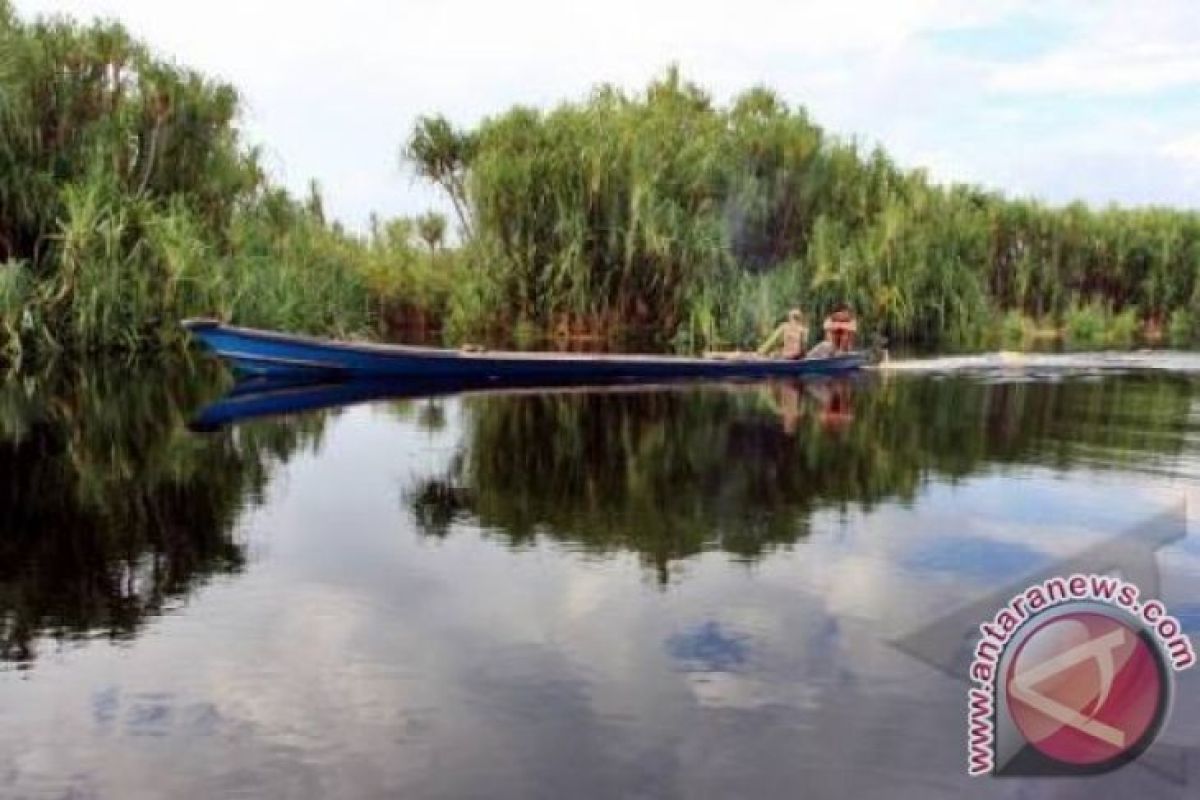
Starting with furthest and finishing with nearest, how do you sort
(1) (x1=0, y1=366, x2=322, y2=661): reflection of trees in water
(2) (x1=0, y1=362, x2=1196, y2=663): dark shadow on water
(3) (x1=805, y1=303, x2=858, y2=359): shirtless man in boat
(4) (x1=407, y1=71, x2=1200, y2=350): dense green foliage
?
(4) (x1=407, y1=71, x2=1200, y2=350): dense green foliage
(3) (x1=805, y1=303, x2=858, y2=359): shirtless man in boat
(2) (x1=0, y1=362, x2=1196, y2=663): dark shadow on water
(1) (x1=0, y1=366, x2=322, y2=661): reflection of trees in water

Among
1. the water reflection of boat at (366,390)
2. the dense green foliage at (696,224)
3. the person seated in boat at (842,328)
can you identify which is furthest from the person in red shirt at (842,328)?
the dense green foliage at (696,224)

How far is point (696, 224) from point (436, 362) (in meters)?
10.4

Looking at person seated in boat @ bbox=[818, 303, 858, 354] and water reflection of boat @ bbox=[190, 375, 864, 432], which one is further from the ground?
person seated in boat @ bbox=[818, 303, 858, 354]

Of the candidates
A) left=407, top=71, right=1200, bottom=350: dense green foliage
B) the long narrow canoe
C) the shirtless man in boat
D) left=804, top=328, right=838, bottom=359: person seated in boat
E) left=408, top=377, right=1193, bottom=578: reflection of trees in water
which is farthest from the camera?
left=407, top=71, right=1200, bottom=350: dense green foliage

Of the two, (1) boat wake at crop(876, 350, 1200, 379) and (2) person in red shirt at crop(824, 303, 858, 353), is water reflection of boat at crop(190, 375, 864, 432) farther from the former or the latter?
(1) boat wake at crop(876, 350, 1200, 379)

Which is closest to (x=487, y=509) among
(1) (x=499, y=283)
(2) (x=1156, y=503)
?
(2) (x=1156, y=503)

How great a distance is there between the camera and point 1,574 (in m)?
8.01

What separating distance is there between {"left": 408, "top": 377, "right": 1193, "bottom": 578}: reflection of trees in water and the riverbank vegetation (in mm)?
8113

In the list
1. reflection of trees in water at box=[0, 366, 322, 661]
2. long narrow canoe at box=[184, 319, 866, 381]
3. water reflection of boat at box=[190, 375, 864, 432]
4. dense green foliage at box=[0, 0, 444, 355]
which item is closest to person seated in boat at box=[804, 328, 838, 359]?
water reflection of boat at box=[190, 375, 864, 432]

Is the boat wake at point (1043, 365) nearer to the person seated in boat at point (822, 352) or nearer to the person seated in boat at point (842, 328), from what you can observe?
A: the person seated in boat at point (842, 328)

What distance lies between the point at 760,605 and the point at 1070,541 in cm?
287

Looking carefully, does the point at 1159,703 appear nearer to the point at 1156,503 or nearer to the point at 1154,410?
the point at 1156,503

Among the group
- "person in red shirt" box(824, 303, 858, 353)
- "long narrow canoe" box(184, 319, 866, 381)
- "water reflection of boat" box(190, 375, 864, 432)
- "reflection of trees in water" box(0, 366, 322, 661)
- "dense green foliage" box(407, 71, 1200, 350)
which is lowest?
"reflection of trees in water" box(0, 366, 322, 661)

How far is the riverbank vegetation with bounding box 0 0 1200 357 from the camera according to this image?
77.7ft
